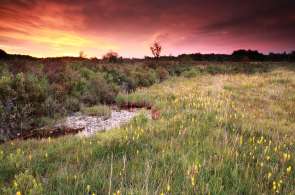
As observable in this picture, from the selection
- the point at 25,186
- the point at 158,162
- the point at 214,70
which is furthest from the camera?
the point at 214,70

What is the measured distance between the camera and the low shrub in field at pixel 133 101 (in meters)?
12.4

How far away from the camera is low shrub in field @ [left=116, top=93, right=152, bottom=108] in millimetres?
12360

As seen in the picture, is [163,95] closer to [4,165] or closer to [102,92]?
[102,92]

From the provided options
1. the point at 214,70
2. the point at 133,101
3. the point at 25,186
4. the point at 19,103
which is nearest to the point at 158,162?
the point at 25,186

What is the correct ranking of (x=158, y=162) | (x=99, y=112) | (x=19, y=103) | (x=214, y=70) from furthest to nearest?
1. (x=214, y=70)
2. (x=99, y=112)
3. (x=19, y=103)
4. (x=158, y=162)

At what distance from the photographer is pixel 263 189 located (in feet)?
14.5

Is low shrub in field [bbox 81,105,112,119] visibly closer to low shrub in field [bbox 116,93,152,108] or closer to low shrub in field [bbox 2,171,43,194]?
low shrub in field [bbox 116,93,152,108]

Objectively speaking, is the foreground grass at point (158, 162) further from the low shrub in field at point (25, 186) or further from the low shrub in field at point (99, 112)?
the low shrub in field at point (99, 112)

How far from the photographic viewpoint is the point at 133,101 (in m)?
12.9

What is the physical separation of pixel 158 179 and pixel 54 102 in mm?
7090

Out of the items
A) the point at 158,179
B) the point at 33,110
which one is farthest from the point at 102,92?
the point at 158,179

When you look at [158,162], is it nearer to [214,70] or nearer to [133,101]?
[133,101]

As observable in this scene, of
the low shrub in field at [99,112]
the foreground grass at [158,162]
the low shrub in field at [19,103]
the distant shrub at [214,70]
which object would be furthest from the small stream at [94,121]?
the distant shrub at [214,70]

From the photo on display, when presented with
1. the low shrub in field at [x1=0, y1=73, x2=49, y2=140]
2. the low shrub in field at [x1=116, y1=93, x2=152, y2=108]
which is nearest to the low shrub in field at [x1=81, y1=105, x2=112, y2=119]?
the low shrub in field at [x1=0, y1=73, x2=49, y2=140]
